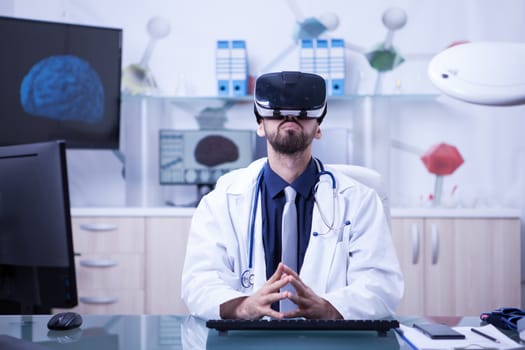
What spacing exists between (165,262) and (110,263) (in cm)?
32

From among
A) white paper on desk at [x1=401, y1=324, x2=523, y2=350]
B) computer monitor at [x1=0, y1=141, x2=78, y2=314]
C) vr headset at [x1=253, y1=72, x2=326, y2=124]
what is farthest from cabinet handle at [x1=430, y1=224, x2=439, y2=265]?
computer monitor at [x1=0, y1=141, x2=78, y2=314]

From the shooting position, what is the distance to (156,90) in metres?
3.72

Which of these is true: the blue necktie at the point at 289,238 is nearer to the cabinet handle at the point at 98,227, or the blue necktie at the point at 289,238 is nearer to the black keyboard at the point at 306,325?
the black keyboard at the point at 306,325

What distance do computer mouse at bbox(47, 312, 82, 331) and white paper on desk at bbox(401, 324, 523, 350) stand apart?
73cm

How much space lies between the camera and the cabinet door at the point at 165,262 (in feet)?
10.7

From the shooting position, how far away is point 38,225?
128cm

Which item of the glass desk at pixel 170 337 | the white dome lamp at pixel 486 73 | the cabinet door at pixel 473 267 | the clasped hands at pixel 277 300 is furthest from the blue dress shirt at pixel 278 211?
the cabinet door at pixel 473 267

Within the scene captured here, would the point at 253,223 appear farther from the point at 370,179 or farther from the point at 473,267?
the point at 473,267

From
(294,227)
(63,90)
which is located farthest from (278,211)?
(63,90)

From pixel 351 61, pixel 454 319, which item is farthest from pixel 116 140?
pixel 454 319

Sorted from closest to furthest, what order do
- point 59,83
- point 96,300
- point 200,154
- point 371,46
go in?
point 96,300 < point 59,83 < point 200,154 < point 371,46

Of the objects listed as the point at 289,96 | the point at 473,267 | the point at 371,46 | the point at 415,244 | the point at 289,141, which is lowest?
the point at 473,267

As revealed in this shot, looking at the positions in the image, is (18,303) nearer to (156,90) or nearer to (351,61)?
(156,90)

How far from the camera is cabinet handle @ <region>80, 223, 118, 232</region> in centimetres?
322
